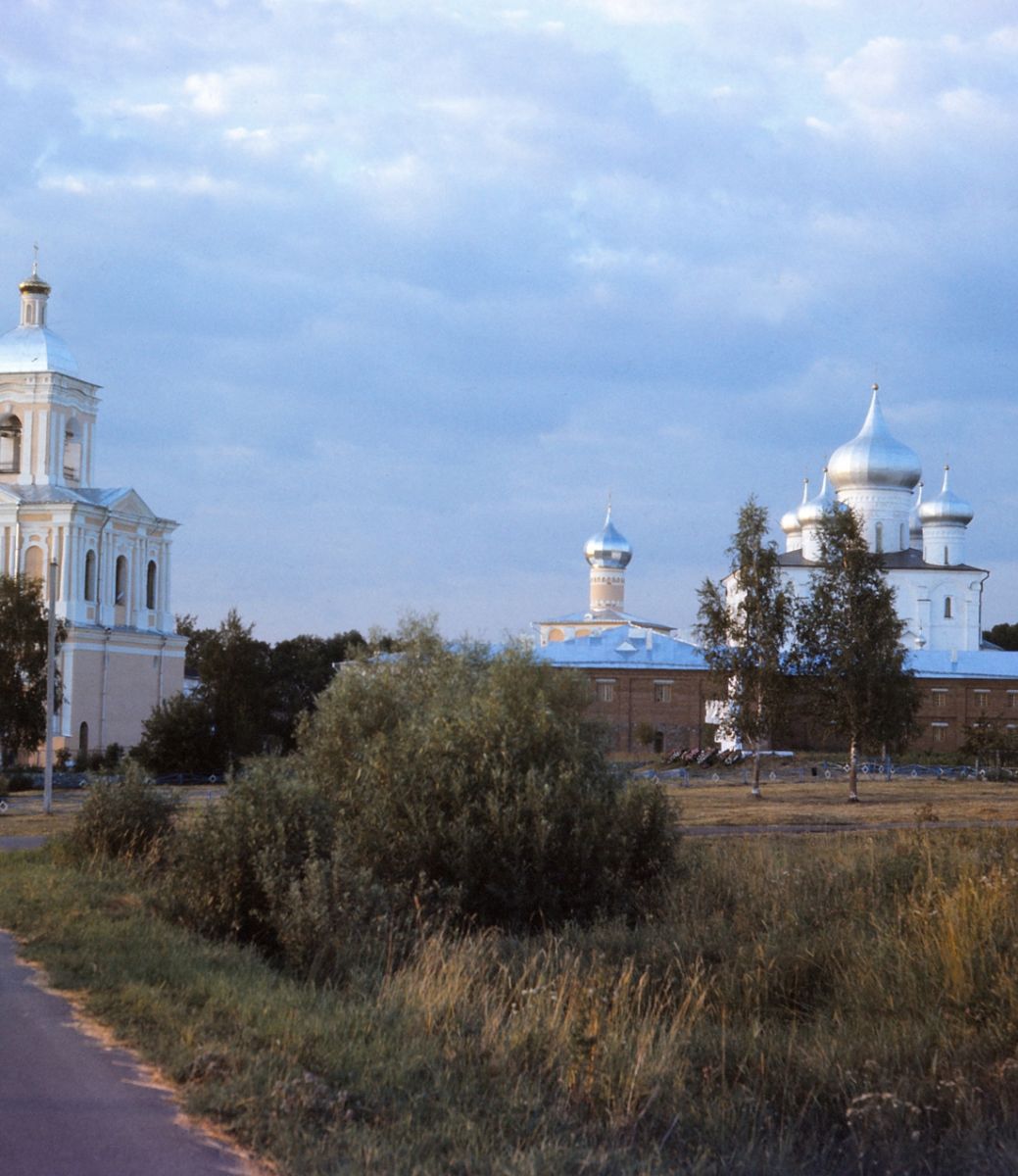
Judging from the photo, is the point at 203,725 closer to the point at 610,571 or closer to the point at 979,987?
the point at 979,987

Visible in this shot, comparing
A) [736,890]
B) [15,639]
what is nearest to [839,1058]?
[736,890]

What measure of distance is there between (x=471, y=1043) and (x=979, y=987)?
3.67m

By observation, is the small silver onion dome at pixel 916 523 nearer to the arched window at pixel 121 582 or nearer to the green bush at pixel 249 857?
the arched window at pixel 121 582

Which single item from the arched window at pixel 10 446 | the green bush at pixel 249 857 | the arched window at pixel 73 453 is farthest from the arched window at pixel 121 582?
the green bush at pixel 249 857

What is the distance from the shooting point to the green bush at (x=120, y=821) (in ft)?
57.9

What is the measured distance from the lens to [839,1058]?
8.98 meters

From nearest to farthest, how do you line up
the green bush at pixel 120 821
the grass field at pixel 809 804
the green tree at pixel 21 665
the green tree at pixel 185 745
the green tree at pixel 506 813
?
the green tree at pixel 506 813
the green bush at pixel 120 821
the grass field at pixel 809 804
the green tree at pixel 21 665
the green tree at pixel 185 745

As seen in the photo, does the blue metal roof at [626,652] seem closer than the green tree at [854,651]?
No

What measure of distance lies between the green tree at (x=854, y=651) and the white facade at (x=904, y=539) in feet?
120

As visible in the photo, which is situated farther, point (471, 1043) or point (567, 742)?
point (567, 742)

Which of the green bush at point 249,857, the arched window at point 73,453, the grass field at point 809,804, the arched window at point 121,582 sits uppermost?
the arched window at point 73,453

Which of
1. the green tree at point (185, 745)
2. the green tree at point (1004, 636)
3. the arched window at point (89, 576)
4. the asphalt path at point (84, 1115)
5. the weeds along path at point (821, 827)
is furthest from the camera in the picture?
the green tree at point (1004, 636)

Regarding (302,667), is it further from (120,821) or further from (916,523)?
(120,821)

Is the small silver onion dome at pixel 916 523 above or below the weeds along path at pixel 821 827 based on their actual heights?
above
